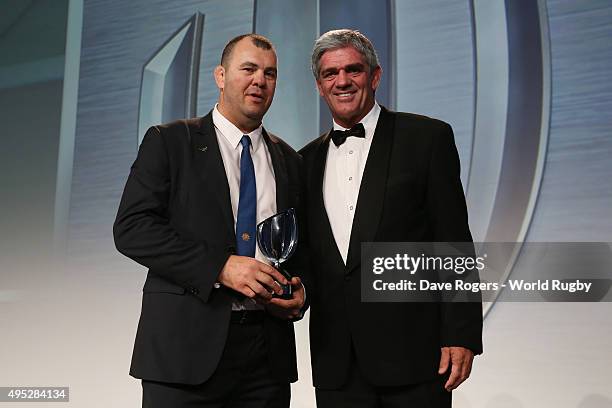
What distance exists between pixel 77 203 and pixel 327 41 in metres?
1.89

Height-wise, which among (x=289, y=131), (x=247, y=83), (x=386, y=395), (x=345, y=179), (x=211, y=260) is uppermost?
(x=289, y=131)

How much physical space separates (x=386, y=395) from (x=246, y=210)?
2.03 feet

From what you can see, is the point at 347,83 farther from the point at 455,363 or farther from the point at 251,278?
the point at 455,363

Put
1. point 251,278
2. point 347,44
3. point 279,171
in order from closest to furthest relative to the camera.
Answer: point 251,278 < point 279,171 < point 347,44

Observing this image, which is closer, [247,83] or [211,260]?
[211,260]

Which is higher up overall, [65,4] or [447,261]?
[65,4]

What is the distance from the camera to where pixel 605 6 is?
2805 mm

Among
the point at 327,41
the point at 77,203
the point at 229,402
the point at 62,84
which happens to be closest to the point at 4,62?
the point at 62,84

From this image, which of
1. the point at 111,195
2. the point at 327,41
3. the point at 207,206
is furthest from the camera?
the point at 111,195

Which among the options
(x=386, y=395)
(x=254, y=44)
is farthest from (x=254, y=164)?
(x=386, y=395)

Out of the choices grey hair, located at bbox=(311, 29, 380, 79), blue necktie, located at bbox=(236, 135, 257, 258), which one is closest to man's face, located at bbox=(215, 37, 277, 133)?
blue necktie, located at bbox=(236, 135, 257, 258)

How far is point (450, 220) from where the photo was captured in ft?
6.07

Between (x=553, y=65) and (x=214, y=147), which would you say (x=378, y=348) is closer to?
(x=214, y=147)

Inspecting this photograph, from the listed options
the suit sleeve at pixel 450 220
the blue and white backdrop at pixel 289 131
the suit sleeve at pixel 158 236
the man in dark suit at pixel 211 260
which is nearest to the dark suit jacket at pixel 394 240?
the suit sleeve at pixel 450 220
